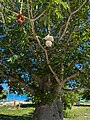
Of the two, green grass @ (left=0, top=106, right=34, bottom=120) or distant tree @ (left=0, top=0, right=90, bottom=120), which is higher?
distant tree @ (left=0, top=0, right=90, bottom=120)

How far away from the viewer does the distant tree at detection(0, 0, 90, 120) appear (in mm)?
7668

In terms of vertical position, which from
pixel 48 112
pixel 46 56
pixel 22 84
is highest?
pixel 46 56

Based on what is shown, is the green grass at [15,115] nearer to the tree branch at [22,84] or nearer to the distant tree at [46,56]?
the distant tree at [46,56]

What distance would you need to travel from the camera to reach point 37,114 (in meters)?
9.76

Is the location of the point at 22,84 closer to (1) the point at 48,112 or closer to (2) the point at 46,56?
(1) the point at 48,112

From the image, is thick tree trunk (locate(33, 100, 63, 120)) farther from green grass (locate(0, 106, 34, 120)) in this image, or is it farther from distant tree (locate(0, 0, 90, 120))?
green grass (locate(0, 106, 34, 120))

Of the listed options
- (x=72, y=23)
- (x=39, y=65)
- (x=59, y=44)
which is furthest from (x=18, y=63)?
(x=72, y=23)

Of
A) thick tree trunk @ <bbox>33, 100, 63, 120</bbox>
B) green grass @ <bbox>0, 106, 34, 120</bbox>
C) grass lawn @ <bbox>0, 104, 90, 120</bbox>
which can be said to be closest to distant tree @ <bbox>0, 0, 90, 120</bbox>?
thick tree trunk @ <bbox>33, 100, 63, 120</bbox>

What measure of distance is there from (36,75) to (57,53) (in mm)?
1538

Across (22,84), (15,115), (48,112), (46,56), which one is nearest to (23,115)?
(15,115)

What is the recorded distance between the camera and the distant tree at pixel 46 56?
767 centimetres

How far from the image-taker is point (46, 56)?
818 cm

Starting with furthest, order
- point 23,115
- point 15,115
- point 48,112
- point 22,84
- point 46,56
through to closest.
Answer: point 23,115
point 15,115
point 22,84
point 48,112
point 46,56

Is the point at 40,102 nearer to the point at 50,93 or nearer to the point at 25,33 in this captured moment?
the point at 50,93
